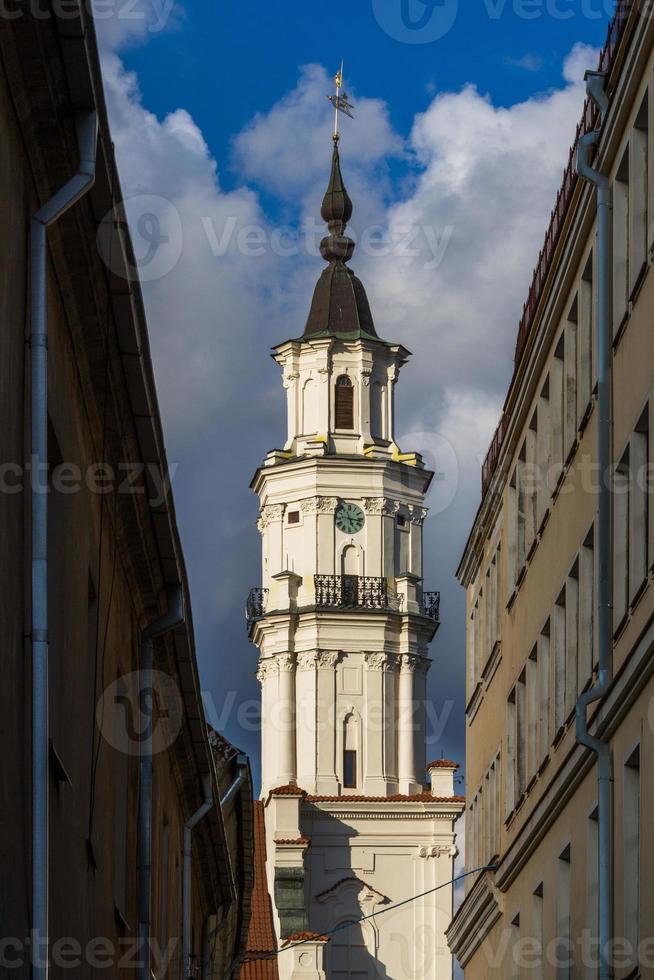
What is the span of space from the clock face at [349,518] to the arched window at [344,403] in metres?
3.31

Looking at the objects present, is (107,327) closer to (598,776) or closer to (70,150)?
(70,150)

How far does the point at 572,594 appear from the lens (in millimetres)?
23797

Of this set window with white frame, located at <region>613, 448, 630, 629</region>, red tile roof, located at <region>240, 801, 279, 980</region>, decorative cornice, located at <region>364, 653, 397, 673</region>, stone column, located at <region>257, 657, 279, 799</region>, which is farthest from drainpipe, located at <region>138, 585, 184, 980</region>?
decorative cornice, located at <region>364, 653, 397, 673</region>

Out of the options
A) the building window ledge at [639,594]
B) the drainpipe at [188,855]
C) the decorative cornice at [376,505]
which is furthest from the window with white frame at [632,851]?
the decorative cornice at [376,505]

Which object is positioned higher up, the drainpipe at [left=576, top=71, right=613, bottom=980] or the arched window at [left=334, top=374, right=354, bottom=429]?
the arched window at [left=334, top=374, right=354, bottom=429]

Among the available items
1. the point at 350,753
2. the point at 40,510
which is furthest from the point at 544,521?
the point at 350,753

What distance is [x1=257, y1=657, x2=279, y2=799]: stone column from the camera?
81.7 metres

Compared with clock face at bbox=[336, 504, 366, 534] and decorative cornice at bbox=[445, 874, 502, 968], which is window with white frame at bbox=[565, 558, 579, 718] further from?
clock face at bbox=[336, 504, 366, 534]

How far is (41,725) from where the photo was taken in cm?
1193

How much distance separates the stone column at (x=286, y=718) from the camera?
80756 millimetres

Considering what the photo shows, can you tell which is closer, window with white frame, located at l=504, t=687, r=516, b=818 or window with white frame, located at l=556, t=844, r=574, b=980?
window with white frame, located at l=556, t=844, r=574, b=980

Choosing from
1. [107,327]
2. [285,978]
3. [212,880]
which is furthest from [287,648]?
[107,327]

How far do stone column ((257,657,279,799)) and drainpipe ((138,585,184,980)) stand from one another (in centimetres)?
6011

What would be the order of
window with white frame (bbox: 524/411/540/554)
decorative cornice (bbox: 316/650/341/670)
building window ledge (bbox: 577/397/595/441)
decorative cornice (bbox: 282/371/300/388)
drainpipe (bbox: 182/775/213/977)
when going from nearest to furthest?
building window ledge (bbox: 577/397/595/441)
window with white frame (bbox: 524/411/540/554)
drainpipe (bbox: 182/775/213/977)
decorative cornice (bbox: 316/650/341/670)
decorative cornice (bbox: 282/371/300/388)
